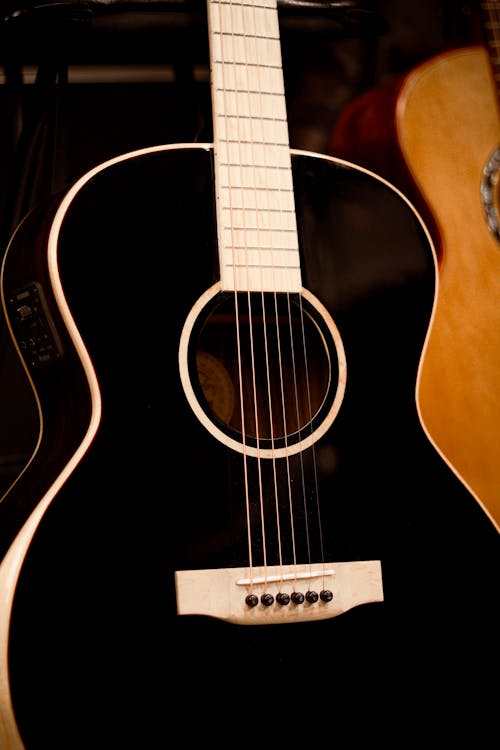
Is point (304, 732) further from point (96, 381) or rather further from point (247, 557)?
point (96, 381)

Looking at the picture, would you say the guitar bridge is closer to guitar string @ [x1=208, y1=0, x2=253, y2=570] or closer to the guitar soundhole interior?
guitar string @ [x1=208, y1=0, x2=253, y2=570]

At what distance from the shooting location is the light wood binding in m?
1.12

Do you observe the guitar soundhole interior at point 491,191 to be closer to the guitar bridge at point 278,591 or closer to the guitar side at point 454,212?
the guitar side at point 454,212

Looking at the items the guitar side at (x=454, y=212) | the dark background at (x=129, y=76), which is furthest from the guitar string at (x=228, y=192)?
the guitar side at (x=454, y=212)

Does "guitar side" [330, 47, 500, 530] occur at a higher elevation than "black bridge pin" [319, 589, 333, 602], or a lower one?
higher

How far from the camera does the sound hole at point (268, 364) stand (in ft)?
3.00

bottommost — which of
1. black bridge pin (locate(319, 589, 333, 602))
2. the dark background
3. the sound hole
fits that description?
black bridge pin (locate(319, 589, 333, 602))

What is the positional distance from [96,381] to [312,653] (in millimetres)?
352

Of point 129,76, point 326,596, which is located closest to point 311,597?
Result: point 326,596

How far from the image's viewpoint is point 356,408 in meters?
0.91

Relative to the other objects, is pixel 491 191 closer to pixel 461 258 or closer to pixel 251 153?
pixel 461 258

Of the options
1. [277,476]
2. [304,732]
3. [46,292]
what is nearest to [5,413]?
[46,292]

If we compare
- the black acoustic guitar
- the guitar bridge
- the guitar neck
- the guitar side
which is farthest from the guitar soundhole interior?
the guitar bridge

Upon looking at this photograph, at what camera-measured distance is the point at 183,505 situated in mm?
793
